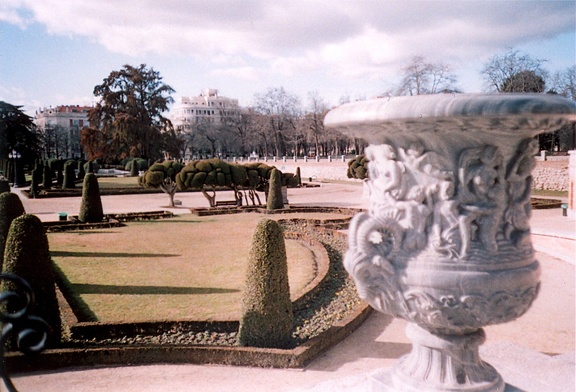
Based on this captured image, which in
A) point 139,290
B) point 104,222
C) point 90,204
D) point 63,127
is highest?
point 63,127

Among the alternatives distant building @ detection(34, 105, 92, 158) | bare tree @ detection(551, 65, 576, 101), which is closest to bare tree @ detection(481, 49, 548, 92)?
bare tree @ detection(551, 65, 576, 101)

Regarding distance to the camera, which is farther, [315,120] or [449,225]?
[315,120]

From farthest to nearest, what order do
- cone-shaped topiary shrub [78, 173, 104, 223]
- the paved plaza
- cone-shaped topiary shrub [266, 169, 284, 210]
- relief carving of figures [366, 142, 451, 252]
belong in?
cone-shaped topiary shrub [266, 169, 284, 210] < cone-shaped topiary shrub [78, 173, 104, 223] < the paved plaza < relief carving of figures [366, 142, 451, 252]

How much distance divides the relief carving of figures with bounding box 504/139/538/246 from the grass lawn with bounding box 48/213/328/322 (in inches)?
177

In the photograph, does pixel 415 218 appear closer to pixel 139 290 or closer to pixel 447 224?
pixel 447 224

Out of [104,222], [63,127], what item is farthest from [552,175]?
[63,127]

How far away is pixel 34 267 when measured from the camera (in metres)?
6.36

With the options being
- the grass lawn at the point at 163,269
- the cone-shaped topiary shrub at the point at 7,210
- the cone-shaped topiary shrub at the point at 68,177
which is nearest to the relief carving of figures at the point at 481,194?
the grass lawn at the point at 163,269

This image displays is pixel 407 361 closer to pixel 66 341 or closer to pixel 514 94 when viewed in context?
pixel 514 94

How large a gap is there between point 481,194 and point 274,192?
1687 cm

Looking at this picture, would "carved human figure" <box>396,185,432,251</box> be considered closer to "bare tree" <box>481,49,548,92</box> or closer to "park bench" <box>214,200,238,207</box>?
"park bench" <box>214,200,238,207</box>

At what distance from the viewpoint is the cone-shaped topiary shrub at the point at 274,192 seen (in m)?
19.9

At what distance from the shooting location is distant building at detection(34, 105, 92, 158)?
83.0 meters

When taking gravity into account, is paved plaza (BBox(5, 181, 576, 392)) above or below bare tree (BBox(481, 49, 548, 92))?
below
